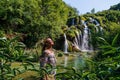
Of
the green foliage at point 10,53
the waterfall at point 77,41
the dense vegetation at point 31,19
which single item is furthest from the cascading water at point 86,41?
the green foliage at point 10,53

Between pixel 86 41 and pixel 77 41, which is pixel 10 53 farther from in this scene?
pixel 86 41

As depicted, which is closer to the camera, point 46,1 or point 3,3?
point 3,3

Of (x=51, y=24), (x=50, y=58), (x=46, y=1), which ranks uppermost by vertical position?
(x=46, y=1)

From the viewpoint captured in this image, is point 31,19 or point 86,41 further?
point 86,41

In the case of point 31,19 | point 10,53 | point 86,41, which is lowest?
point 10,53

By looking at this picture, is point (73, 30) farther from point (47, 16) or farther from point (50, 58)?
point (50, 58)

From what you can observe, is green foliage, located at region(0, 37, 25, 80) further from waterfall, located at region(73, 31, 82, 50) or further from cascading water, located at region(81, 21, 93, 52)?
cascading water, located at region(81, 21, 93, 52)

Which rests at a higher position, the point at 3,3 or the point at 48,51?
the point at 3,3

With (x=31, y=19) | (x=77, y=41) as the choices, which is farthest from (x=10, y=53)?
(x=77, y=41)

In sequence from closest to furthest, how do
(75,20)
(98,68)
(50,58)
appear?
(98,68) → (50,58) → (75,20)

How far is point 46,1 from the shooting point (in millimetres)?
39812

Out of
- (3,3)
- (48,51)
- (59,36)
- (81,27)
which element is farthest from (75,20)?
(48,51)

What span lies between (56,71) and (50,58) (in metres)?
4.58

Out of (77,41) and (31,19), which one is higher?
(31,19)
